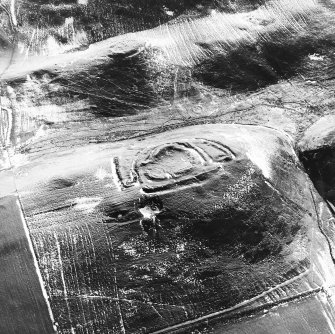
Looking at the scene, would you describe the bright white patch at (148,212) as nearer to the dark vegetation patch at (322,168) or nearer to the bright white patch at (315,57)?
the dark vegetation patch at (322,168)

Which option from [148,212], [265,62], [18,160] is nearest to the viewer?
[148,212]

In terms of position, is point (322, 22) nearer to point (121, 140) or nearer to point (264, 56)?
point (264, 56)

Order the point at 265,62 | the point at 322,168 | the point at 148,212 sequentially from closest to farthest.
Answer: the point at 148,212
the point at 322,168
the point at 265,62

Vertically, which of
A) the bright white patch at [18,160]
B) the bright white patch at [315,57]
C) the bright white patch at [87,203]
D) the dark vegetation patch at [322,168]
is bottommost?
the dark vegetation patch at [322,168]

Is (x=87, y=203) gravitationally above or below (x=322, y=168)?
above

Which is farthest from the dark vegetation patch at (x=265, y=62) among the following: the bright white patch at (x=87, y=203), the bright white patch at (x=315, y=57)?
the bright white patch at (x=87, y=203)

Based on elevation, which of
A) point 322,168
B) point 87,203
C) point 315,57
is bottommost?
point 322,168

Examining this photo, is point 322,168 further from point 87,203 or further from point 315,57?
point 87,203

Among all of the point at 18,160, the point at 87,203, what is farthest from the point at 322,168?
the point at 18,160

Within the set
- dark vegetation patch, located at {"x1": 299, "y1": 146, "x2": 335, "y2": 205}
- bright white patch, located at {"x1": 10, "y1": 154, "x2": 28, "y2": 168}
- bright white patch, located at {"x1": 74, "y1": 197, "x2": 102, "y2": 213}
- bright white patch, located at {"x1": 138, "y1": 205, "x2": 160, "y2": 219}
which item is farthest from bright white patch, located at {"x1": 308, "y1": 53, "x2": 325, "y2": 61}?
bright white patch, located at {"x1": 10, "y1": 154, "x2": 28, "y2": 168}
